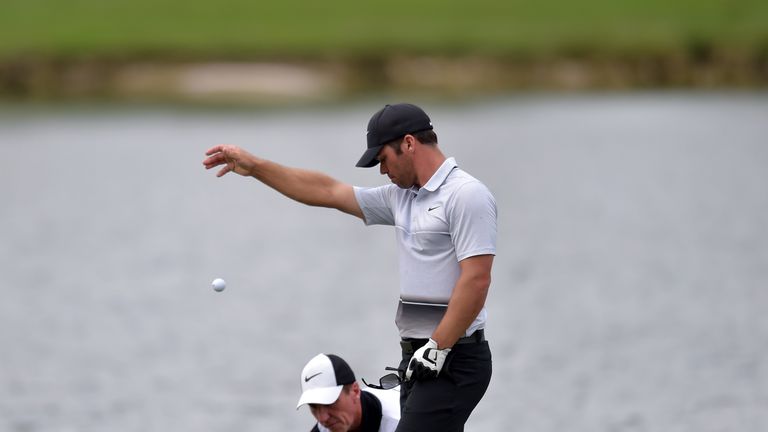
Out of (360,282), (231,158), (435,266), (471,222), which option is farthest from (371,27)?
(471,222)

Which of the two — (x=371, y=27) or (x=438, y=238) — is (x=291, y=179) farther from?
(x=371, y=27)

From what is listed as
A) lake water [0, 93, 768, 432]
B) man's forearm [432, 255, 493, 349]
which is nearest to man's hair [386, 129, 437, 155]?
man's forearm [432, 255, 493, 349]

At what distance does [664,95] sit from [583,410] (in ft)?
116

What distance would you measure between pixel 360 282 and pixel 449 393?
41.6 ft

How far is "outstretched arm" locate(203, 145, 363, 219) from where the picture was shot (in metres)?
7.07

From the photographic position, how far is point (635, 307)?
16.8 metres

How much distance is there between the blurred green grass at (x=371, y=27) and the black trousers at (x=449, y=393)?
148 ft

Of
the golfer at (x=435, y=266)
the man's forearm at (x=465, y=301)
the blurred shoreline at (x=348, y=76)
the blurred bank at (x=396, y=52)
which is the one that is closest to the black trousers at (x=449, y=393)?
the golfer at (x=435, y=266)

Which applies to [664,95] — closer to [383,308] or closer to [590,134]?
[590,134]

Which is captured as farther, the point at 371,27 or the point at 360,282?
the point at 371,27

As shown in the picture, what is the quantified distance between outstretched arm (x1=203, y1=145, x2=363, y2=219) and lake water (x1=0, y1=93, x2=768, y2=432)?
193 inches

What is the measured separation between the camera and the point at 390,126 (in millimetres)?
6398

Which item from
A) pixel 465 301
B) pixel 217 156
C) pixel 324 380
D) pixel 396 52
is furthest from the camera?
pixel 396 52

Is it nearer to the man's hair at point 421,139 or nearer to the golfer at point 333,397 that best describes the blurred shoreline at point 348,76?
the man's hair at point 421,139
